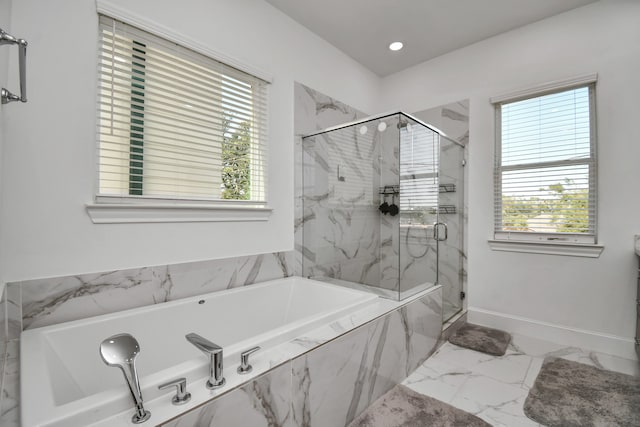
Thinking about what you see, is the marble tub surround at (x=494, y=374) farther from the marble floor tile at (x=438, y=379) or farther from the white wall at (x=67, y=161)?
the white wall at (x=67, y=161)

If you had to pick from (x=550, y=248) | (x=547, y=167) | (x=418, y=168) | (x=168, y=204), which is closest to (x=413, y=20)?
(x=418, y=168)

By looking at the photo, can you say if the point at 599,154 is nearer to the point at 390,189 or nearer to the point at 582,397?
the point at 390,189

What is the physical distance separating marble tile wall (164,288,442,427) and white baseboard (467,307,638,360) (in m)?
1.01

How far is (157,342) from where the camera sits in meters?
1.63

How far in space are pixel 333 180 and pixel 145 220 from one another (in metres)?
1.46

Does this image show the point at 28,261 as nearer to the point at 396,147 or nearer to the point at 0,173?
the point at 0,173

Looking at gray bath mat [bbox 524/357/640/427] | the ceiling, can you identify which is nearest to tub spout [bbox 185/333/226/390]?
gray bath mat [bbox 524/357/640/427]

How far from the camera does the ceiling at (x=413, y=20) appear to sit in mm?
2393

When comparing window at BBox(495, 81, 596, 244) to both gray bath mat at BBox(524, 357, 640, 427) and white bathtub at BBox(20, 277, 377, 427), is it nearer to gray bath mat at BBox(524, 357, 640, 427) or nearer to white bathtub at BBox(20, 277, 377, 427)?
gray bath mat at BBox(524, 357, 640, 427)

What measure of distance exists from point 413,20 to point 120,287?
2915 mm

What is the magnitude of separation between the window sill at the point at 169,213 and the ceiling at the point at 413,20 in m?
1.67

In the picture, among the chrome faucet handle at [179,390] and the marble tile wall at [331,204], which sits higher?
the marble tile wall at [331,204]

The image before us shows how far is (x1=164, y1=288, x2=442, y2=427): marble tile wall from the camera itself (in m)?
1.04

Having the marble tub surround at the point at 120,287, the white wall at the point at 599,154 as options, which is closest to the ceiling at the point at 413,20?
the white wall at the point at 599,154
